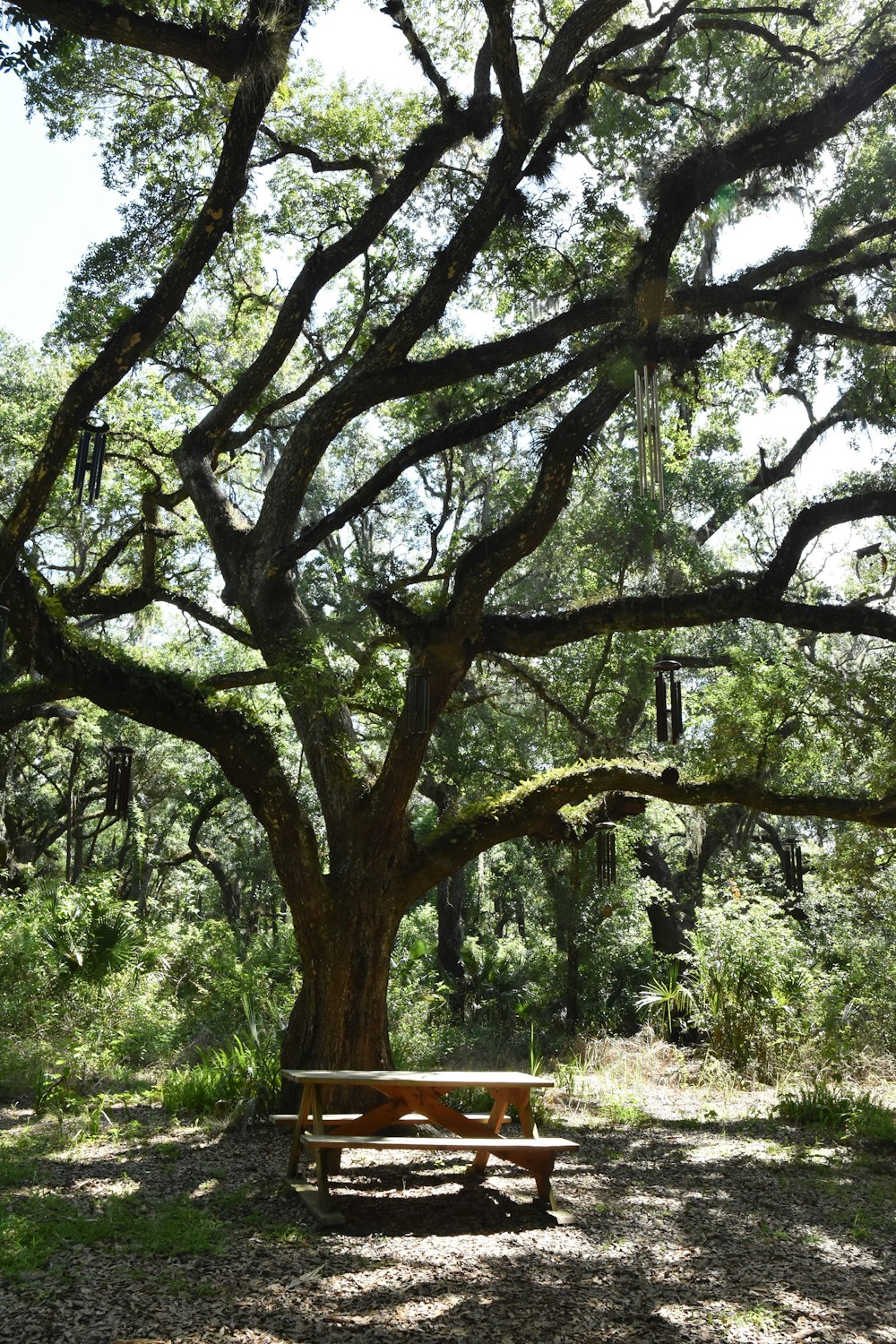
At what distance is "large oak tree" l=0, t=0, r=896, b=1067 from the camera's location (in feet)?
22.5

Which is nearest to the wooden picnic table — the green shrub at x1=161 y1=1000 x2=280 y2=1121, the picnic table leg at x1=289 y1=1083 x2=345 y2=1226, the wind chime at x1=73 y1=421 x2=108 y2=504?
the picnic table leg at x1=289 y1=1083 x2=345 y2=1226

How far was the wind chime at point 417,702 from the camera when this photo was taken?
7035 millimetres

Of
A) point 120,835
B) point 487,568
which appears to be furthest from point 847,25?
point 120,835

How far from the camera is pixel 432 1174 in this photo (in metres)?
6.01

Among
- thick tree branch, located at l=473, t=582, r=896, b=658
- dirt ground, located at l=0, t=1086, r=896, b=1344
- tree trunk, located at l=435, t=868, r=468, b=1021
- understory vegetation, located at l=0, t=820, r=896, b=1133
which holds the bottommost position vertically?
dirt ground, located at l=0, t=1086, r=896, b=1344

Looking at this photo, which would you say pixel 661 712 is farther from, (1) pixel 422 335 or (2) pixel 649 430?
(1) pixel 422 335

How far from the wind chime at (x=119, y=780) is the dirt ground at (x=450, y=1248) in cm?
235

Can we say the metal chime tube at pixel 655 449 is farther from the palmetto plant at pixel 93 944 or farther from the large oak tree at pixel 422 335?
the palmetto plant at pixel 93 944

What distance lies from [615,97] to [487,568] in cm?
502

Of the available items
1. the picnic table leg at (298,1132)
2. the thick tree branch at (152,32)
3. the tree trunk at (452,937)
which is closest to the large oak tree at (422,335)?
the thick tree branch at (152,32)

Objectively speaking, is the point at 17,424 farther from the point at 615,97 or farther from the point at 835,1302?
the point at 835,1302

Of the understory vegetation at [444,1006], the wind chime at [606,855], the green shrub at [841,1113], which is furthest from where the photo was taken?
the wind chime at [606,855]

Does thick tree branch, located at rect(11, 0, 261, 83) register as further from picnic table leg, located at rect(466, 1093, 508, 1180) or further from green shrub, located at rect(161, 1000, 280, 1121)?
green shrub, located at rect(161, 1000, 280, 1121)

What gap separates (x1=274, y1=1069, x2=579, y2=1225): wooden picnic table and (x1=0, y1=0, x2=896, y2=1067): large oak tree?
137 centimetres
